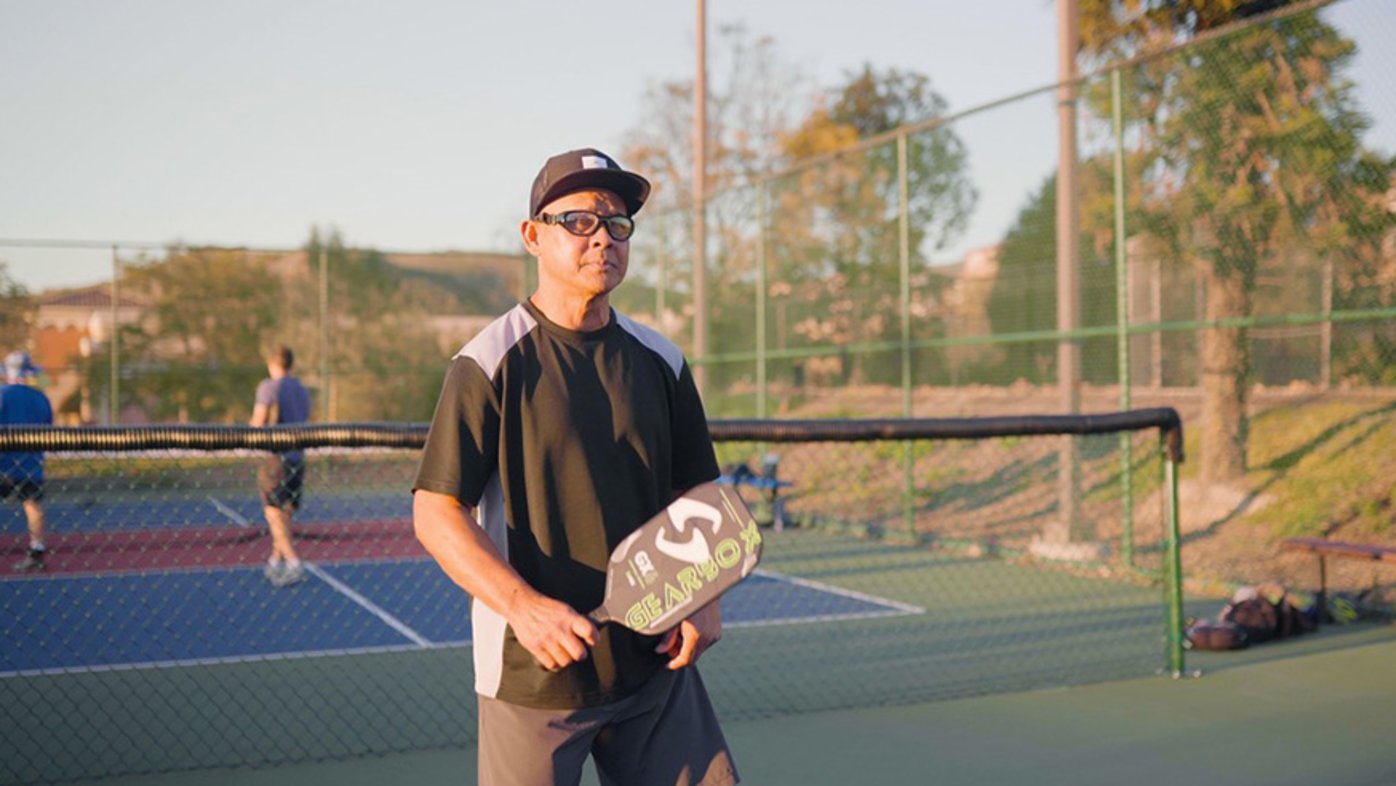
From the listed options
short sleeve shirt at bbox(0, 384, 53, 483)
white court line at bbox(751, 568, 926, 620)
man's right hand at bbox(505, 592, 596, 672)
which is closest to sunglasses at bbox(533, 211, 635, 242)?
man's right hand at bbox(505, 592, 596, 672)

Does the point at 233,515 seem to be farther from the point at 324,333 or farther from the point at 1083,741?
the point at 1083,741

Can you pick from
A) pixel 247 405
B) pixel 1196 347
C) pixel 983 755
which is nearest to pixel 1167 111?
pixel 1196 347

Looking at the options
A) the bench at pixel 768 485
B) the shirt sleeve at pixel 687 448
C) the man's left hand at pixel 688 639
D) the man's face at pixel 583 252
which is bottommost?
the bench at pixel 768 485

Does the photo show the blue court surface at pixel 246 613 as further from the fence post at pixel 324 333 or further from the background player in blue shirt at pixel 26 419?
the fence post at pixel 324 333

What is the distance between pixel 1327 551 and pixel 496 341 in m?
7.44

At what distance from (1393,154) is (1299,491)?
276 centimetres

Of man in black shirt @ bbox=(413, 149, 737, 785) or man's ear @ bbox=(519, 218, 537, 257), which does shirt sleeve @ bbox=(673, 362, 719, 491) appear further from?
man's ear @ bbox=(519, 218, 537, 257)

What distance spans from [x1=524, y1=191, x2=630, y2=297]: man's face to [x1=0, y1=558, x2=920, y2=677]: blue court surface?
580 centimetres

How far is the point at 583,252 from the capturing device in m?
2.92

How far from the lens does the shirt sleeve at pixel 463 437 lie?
9.21ft

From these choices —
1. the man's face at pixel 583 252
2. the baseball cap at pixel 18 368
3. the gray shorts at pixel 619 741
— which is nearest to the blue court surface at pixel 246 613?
the baseball cap at pixel 18 368

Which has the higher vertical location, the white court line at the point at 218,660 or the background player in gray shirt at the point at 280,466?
the background player in gray shirt at the point at 280,466

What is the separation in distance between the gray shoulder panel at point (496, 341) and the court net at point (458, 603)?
291 centimetres

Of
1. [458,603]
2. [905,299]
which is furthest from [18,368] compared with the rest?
[905,299]
